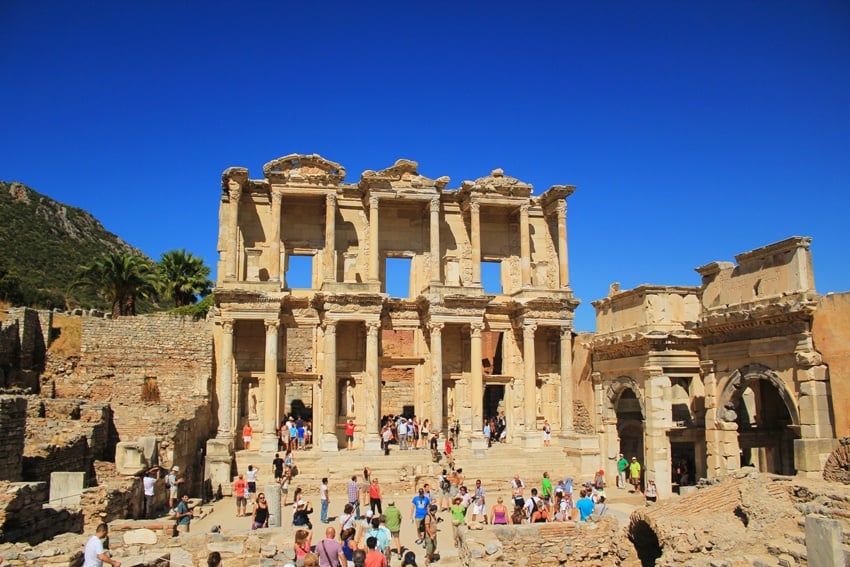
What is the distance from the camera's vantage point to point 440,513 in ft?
65.9

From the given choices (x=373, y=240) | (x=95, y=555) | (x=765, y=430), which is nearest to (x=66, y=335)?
(x=373, y=240)

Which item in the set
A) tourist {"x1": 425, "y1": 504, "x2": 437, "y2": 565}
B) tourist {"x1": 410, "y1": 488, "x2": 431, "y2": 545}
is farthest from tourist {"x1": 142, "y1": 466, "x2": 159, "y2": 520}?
tourist {"x1": 425, "y1": 504, "x2": 437, "y2": 565}

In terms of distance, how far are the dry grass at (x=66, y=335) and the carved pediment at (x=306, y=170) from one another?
11.2m

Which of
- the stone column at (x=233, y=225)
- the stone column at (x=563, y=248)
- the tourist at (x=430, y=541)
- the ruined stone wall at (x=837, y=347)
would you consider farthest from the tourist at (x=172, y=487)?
the stone column at (x=563, y=248)

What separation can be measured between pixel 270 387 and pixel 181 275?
1959 centimetres

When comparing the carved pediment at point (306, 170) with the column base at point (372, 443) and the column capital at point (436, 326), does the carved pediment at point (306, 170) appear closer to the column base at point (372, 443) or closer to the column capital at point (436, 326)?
the column capital at point (436, 326)

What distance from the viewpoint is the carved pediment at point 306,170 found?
2853 cm

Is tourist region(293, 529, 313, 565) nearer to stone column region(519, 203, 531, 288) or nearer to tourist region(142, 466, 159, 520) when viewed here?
tourist region(142, 466, 159, 520)

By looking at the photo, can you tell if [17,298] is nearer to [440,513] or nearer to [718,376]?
[440,513]

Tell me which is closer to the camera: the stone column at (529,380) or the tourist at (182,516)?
the tourist at (182,516)

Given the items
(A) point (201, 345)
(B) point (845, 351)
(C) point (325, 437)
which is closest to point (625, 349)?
(B) point (845, 351)

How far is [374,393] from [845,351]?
621 inches

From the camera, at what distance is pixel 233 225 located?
28.4 m

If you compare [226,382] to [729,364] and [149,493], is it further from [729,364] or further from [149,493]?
[729,364]
